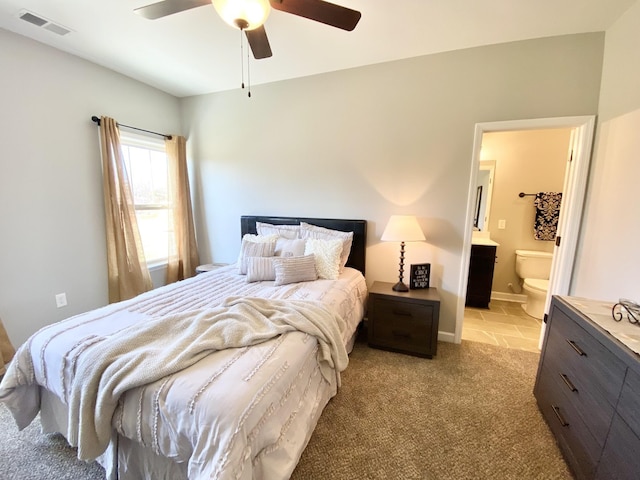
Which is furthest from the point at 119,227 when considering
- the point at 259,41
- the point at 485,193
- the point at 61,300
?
the point at 485,193

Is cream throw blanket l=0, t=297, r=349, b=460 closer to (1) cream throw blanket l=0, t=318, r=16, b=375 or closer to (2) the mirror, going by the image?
(1) cream throw blanket l=0, t=318, r=16, b=375

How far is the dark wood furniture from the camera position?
347cm

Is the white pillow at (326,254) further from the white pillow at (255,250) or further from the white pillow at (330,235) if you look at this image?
the white pillow at (255,250)

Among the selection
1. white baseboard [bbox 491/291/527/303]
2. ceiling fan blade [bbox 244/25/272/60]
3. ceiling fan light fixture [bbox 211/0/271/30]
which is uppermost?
ceiling fan blade [bbox 244/25/272/60]

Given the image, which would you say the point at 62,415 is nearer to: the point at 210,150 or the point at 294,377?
the point at 294,377

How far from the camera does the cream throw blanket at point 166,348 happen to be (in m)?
1.13

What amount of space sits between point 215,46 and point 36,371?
2.55 meters

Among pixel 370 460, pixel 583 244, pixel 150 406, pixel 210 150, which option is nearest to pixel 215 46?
pixel 210 150

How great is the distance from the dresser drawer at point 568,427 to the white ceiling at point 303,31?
242cm

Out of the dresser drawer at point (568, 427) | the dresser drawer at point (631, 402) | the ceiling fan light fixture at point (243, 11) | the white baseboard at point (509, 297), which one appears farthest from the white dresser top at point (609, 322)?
the white baseboard at point (509, 297)

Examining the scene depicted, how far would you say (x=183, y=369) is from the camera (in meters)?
1.16

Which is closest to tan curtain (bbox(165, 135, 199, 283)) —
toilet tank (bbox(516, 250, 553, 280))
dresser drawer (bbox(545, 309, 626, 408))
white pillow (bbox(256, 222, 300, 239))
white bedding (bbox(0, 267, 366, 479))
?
white pillow (bbox(256, 222, 300, 239))

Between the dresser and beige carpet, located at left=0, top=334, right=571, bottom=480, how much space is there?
198 millimetres

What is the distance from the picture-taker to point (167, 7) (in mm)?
1473
